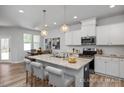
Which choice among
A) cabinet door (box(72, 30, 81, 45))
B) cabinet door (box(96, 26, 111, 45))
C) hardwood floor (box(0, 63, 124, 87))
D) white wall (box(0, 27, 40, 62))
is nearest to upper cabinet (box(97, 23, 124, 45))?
cabinet door (box(96, 26, 111, 45))

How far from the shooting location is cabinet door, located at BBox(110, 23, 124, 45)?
4164mm

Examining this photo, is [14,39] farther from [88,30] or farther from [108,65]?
[108,65]

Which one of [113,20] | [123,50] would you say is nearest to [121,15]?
[113,20]

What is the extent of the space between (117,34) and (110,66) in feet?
4.37

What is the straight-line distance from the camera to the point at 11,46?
307 inches

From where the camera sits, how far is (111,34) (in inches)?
174

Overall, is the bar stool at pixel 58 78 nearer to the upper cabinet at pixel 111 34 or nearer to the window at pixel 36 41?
the upper cabinet at pixel 111 34

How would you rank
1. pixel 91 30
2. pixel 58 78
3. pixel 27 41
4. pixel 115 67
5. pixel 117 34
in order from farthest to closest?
pixel 27 41
pixel 91 30
pixel 117 34
pixel 115 67
pixel 58 78

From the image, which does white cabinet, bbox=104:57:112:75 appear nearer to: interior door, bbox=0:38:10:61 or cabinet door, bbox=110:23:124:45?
cabinet door, bbox=110:23:124:45

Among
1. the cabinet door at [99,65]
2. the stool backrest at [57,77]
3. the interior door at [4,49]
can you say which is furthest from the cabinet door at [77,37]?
the interior door at [4,49]

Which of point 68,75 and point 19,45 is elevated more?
point 19,45

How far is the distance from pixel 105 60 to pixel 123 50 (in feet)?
3.03

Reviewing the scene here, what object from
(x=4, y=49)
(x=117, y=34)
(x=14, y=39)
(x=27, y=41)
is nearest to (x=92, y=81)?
(x=117, y=34)
